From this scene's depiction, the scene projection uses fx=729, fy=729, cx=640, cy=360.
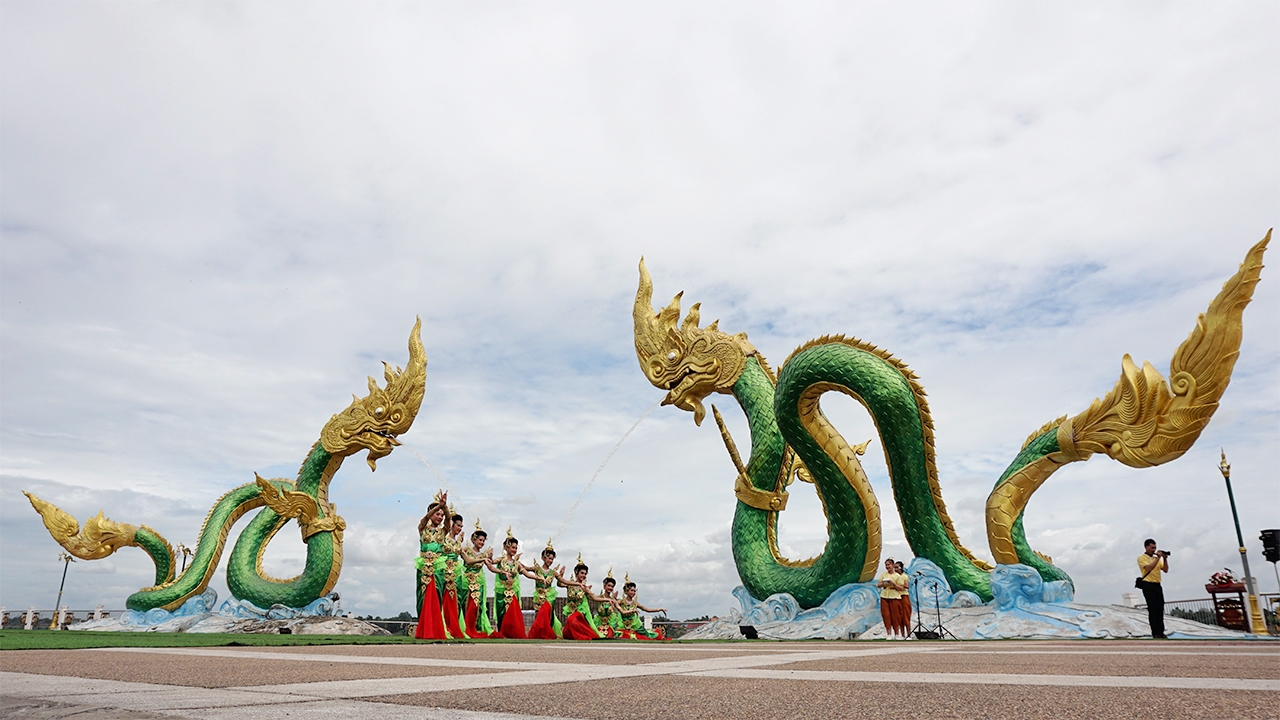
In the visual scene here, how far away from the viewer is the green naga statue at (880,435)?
8.59m

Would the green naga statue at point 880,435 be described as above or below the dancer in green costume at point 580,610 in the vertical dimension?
above

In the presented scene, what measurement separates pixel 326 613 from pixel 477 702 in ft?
51.5

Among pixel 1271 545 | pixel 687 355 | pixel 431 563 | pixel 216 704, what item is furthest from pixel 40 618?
pixel 1271 545

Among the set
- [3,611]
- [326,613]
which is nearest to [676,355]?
[326,613]

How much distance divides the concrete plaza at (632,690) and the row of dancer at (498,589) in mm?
8373

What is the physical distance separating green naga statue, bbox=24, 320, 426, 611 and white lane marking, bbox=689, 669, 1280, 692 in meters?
14.9

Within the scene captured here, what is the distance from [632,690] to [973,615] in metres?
8.85

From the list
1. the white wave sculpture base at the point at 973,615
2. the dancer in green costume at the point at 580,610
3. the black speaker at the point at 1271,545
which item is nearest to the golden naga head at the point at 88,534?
the dancer in green costume at the point at 580,610

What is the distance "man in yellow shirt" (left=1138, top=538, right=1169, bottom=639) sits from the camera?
25.9 ft

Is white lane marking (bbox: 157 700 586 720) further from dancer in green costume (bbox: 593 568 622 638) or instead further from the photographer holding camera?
dancer in green costume (bbox: 593 568 622 638)

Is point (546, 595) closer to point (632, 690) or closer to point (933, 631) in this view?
point (933, 631)

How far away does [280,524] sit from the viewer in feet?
54.7

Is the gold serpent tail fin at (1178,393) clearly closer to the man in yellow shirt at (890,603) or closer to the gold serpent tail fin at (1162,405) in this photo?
the gold serpent tail fin at (1162,405)

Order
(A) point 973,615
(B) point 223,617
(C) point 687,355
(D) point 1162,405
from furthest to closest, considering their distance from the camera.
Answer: (B) point 223,617, (C) point 687,355, (A) point 973,615, (D) point 1162,405
